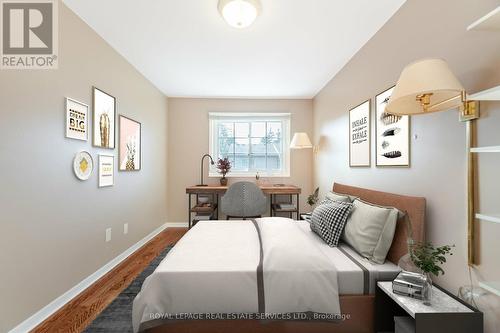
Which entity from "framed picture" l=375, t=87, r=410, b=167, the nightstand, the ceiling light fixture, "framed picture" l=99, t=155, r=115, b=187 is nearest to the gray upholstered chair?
"framed picture" l=99, t=155, r=115, b=187

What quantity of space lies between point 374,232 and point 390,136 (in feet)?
2.76

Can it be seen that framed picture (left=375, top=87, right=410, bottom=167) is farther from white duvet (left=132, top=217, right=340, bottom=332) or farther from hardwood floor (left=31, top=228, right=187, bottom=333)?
hardwood floor (left=31, top=228, right=187, bottom=333)

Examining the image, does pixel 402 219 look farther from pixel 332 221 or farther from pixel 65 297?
pixel 65 297

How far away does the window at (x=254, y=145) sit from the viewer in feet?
14.3

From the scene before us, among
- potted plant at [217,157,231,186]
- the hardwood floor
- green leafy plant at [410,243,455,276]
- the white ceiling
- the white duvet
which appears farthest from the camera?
potted plant at [217,157,231,186]

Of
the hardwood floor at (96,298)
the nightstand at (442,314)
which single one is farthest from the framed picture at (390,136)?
the hardwood floor at (96,298)

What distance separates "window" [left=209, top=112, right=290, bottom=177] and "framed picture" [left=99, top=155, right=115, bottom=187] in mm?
2012

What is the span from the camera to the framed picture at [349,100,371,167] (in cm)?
228

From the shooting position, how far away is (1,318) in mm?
1406

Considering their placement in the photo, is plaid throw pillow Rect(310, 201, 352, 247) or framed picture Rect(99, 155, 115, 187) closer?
plaid throw pillow Rect(310, 201, 352, 247)

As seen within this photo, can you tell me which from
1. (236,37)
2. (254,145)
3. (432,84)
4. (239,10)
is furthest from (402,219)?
(254,145)

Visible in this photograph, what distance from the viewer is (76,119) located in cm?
202

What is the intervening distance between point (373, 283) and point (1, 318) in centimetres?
234
